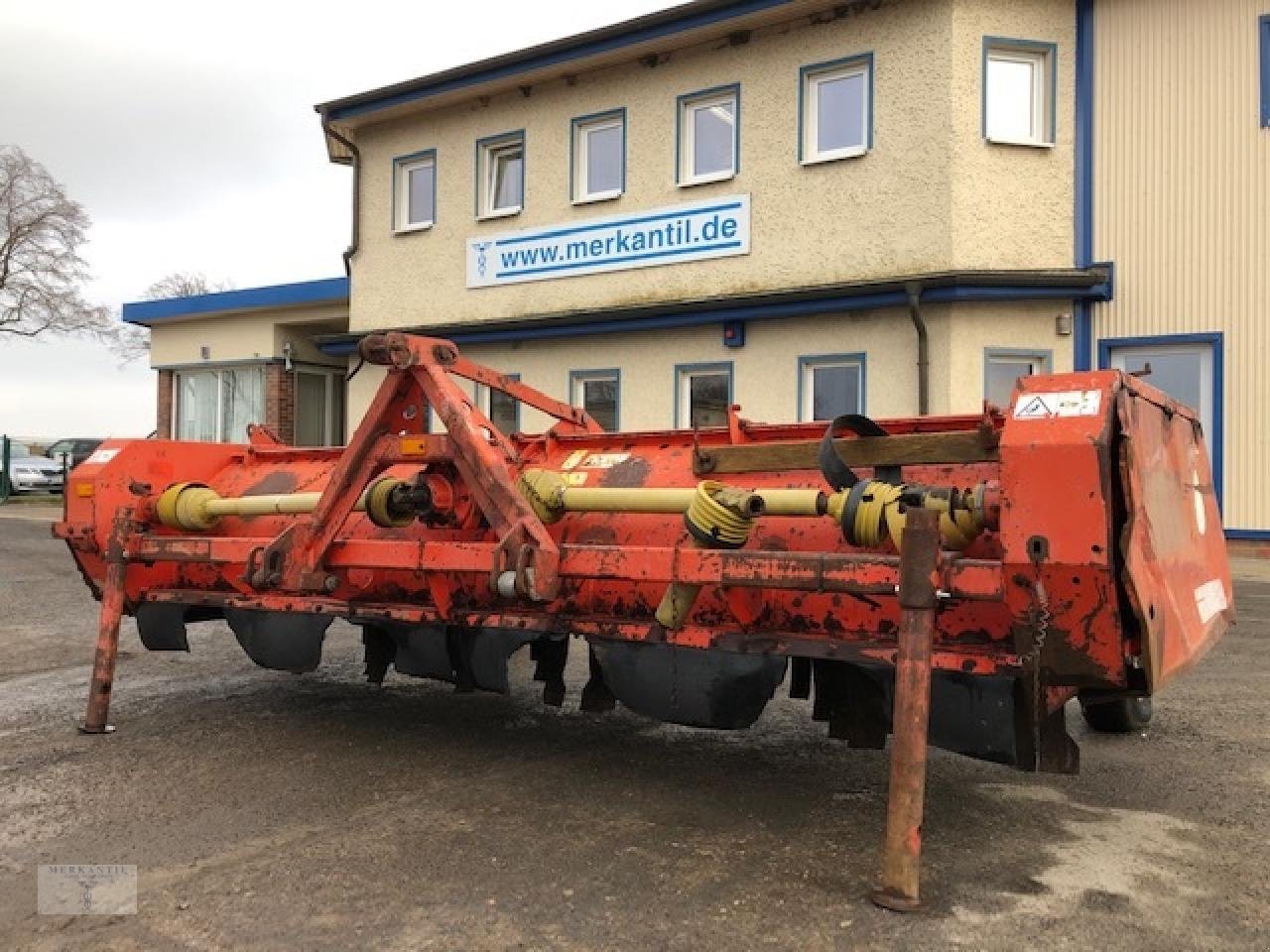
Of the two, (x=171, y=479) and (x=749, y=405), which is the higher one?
(x=749, y=405)

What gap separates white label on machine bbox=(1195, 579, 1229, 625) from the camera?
365 cm

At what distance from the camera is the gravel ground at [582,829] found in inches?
116

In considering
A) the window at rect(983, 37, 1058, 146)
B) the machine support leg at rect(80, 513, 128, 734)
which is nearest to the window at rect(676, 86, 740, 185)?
the window at rect(983, 37, 1058, 146)

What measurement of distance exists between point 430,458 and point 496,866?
1.66 meters

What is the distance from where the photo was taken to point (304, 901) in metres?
3.12

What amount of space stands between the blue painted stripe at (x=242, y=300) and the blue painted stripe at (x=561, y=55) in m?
2.75

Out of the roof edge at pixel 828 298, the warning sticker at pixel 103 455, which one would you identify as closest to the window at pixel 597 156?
the roof edge at pixel 828 298

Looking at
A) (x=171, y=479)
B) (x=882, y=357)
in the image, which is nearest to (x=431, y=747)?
(x=171, y=479)

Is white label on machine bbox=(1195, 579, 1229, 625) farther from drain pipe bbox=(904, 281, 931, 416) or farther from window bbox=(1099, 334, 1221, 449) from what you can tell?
window bbox=(1099, 334, 1221, 449)

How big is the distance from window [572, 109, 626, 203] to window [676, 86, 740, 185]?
2.91 ft

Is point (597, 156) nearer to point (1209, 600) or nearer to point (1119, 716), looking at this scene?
point (1119, 716)

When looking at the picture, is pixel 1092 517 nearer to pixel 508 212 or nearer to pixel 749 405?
pixel 749 405

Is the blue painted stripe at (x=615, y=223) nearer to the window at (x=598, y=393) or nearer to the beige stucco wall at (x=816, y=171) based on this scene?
the beige stucco wall at (x=816, y=171)

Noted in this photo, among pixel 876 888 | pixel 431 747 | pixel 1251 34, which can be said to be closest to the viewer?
pixel 876 888
